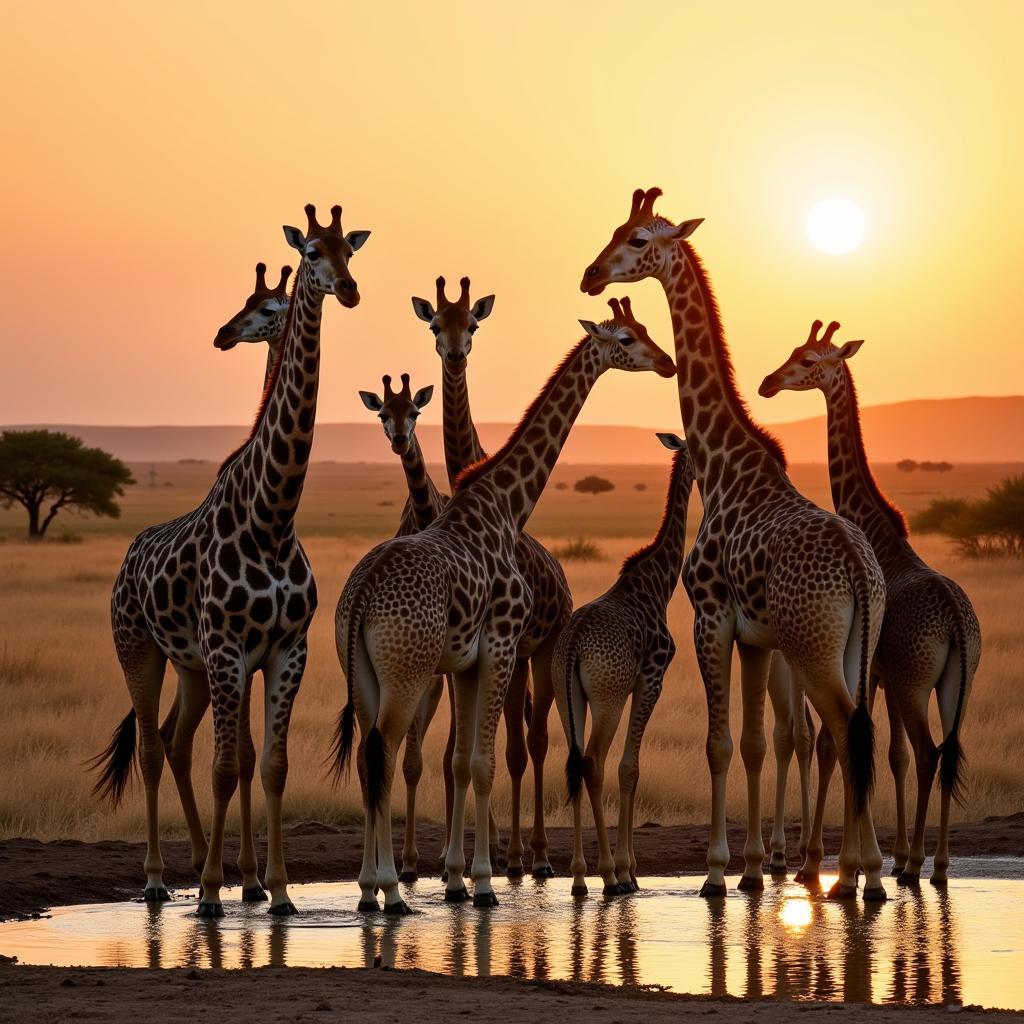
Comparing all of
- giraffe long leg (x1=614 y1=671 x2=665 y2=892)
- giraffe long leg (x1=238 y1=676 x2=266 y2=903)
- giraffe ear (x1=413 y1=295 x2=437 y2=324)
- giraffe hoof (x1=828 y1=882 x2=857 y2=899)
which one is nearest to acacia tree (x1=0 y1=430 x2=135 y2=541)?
giraffe ear (x1=413 y1=295 x2=437 y2=324)

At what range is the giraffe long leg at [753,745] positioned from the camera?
1058cm

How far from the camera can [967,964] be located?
26.5 ft

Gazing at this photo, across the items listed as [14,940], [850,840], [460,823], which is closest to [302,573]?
[460,823]

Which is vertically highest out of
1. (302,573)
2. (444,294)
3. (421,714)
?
(444,294)

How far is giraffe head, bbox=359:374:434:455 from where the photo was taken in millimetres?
11219

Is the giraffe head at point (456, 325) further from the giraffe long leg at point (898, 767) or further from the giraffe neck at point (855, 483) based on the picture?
the giraffe long leg at point (898, 767)

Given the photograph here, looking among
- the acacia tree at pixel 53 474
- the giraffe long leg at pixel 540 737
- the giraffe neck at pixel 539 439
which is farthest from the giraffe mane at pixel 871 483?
the acacia tree at pixel 53 474

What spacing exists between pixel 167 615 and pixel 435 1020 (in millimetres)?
4418

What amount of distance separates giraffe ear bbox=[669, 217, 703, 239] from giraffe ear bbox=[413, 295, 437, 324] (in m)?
1.90

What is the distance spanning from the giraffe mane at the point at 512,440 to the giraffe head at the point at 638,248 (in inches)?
16.7

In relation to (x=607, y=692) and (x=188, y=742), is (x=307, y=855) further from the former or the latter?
(x=607, y=692)

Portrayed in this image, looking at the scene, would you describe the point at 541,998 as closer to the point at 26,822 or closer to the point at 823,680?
the point at 823,680

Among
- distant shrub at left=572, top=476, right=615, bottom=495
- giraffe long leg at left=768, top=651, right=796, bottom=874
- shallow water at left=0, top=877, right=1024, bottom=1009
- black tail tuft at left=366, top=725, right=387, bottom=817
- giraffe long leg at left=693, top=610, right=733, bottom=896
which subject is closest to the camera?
shallow water at left=0, top=877, right=1024, bottom=1009

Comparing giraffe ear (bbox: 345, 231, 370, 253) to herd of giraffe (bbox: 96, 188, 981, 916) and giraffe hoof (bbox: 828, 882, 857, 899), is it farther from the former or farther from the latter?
giraffe hoof (bbox: 828, 882, 857, 899)
